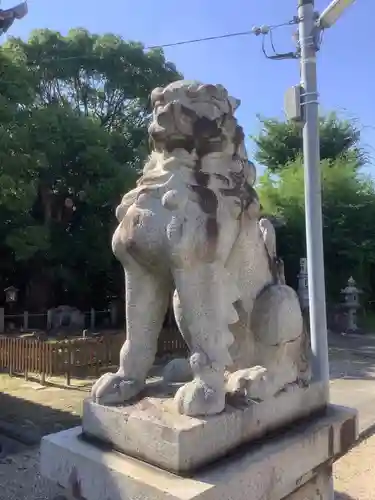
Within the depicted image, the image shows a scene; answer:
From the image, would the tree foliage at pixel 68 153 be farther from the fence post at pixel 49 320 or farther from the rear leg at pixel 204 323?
Result: the rear leg at pixel 204 323

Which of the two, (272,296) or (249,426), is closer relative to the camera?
(249,426)

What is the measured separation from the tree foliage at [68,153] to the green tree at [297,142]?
372cm

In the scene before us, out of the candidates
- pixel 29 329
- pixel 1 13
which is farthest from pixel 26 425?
pixel 29 329

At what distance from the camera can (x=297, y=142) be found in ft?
50.9

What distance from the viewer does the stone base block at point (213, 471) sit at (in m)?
1.47

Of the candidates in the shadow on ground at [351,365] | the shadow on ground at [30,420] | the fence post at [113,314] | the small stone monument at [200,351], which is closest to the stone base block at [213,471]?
the small stone monument at [200,351]

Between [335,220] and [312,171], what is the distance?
10665 millimetres

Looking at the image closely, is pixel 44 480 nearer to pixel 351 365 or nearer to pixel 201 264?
pixel 201 264

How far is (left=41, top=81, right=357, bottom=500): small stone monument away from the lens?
5.15 feet

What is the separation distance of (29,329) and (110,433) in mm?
10677

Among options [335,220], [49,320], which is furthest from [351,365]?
[49,320]

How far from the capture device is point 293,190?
1334cm

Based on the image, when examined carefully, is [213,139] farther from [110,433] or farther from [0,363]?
[0,363]

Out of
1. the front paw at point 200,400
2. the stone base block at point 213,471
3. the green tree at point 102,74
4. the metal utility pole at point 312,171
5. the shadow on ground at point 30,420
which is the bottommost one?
the shadow on ground at point 30,420
